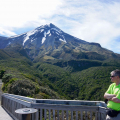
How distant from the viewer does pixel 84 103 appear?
10.6 feet

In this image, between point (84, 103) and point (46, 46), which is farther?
point (46, 46)

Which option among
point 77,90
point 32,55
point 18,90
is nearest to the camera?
point 18,90

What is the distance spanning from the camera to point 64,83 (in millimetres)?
75125

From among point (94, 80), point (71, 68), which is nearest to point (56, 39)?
point (71, 68)

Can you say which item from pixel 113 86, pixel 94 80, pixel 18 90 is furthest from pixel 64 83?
pixel 113 86

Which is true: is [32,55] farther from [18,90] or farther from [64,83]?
[18,90]

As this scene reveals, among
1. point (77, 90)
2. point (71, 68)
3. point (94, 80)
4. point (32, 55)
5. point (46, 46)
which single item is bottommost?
point (77, 90)

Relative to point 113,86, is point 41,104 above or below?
below

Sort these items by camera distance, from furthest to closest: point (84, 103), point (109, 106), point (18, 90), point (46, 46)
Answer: point (46, 46) → point (18, 90) → point (84, 103) → point (109, 106)

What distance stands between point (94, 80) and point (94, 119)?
76.3 m

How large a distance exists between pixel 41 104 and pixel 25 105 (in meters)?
0.51

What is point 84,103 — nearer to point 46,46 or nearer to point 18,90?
point 18,90

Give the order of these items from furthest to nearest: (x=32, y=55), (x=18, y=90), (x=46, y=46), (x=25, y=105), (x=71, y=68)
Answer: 1. (x=46, y=46)
2. (x=32, y=55)
3. (x=71, y=68)
4. (x=18, y=90)
5. (x=25, y=105)

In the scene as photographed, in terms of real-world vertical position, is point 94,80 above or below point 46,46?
below
